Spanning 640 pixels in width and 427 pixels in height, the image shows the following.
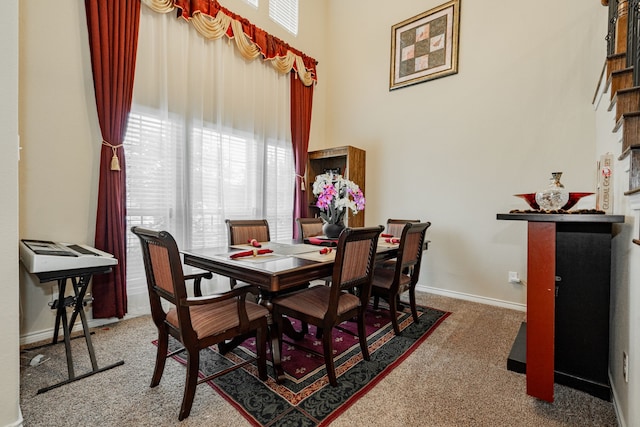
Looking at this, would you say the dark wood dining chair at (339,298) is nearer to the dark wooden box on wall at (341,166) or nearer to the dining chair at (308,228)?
the dining chair at (308,228)

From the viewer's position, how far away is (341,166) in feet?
15.0

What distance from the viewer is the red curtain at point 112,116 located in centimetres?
246

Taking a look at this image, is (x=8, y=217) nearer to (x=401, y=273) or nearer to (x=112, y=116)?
(x=112, y=116)

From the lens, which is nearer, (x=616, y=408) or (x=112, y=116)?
(x=616, y=408)

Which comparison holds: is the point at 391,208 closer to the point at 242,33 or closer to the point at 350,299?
the point at 350,299

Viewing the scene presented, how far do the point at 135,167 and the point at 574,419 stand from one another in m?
3.63

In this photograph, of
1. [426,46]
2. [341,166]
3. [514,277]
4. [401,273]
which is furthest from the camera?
[341,166]

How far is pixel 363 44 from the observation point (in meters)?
4.42

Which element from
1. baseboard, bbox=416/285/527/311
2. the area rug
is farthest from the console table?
baseboard, bbox=416/285/527/311

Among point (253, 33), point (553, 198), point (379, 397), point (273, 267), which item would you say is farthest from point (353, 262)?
point (253, 33)

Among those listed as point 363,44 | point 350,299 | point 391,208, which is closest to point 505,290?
point 391,208

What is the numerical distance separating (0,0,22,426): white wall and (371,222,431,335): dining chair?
6.94 ft

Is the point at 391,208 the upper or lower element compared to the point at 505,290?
upper

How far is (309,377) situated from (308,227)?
5.90ft
